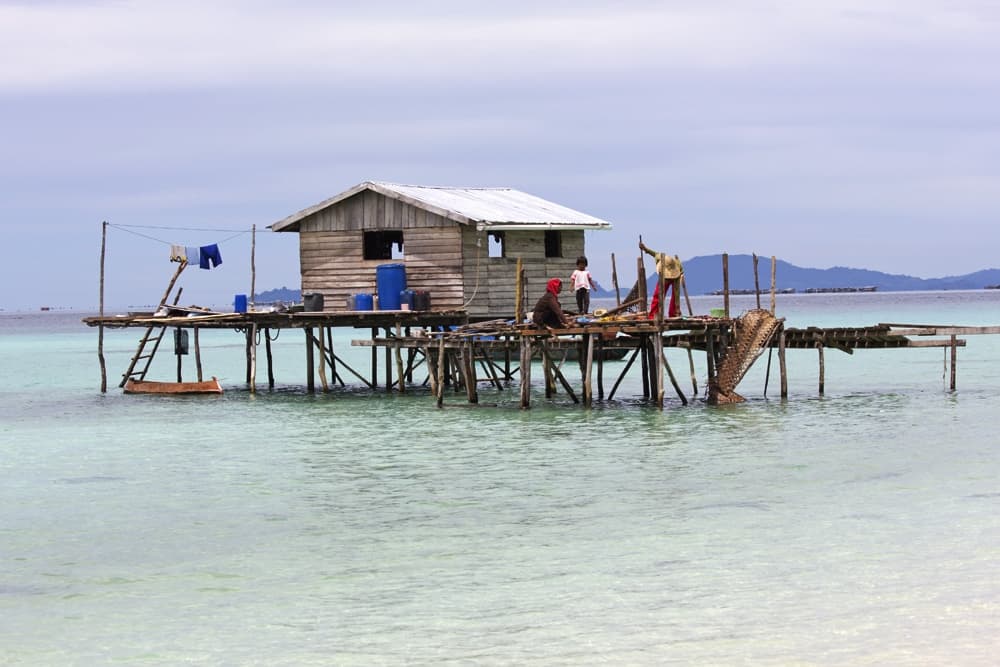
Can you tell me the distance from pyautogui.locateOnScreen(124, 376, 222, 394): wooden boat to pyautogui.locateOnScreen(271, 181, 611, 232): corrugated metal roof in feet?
14.8

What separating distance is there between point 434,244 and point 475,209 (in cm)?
166

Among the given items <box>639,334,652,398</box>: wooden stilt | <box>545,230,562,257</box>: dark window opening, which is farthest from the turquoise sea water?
<box>545,230,562,257</box>: dark window opening

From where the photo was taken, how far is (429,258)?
32.9 metres

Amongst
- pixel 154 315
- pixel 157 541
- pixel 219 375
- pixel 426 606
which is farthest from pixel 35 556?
pixel 219 375

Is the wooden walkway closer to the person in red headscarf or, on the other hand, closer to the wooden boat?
the person in red headscarf

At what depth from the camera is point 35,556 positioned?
15.3 m

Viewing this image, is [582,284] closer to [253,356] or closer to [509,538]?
[253,356]

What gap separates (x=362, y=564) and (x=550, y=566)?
1981 mm

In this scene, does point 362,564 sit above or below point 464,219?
below

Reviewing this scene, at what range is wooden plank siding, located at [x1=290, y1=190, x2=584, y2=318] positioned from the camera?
1289 inches

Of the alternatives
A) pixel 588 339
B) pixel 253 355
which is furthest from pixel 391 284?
pixel 588 339

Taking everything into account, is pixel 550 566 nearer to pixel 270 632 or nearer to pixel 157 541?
pixel 270 632

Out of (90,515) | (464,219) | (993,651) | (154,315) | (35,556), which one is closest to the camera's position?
(993,651)

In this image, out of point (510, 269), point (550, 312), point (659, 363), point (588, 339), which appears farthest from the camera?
point (510, 269)
